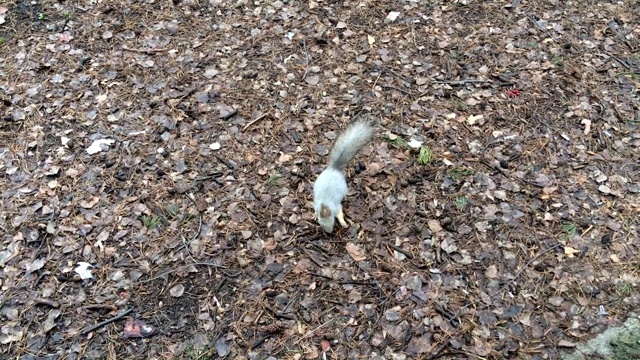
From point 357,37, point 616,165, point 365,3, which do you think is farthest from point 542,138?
point 365,3

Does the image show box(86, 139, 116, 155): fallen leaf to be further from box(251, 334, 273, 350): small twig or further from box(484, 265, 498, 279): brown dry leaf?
box(484, 265, 498, 279): brown dry leaf

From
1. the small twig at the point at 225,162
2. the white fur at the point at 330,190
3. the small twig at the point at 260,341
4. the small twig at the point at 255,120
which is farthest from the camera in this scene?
the small twig at the point at 255,120

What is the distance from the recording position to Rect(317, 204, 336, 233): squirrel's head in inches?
122

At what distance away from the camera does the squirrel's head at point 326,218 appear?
309cm

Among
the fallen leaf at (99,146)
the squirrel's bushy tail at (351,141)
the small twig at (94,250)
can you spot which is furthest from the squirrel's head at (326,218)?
the fallen leaf at (99,146)

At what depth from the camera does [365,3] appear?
194 inches

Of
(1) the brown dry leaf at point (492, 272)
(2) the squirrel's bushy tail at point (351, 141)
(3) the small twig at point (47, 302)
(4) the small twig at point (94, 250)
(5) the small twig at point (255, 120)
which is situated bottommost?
(1) the brown dry leaf at point (492, 272)

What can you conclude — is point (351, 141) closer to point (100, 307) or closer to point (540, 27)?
point (100, 307)

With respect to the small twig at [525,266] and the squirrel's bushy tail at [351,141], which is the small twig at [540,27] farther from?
the squirrel's bushy tail at [351,141]

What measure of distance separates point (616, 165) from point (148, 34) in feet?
13.5

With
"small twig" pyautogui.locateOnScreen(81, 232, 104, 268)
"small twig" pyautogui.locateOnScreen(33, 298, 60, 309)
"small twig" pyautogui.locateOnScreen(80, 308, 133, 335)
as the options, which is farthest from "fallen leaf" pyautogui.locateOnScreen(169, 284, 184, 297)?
"small twig" pyautogui.locateOnScreen(33, 298, 60, 309)

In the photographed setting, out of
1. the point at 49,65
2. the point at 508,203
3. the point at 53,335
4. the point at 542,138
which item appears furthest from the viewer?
the point at 49,65

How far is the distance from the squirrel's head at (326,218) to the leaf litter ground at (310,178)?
13 centimetres

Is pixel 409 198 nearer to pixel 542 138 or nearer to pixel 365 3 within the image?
pixel 542 138
